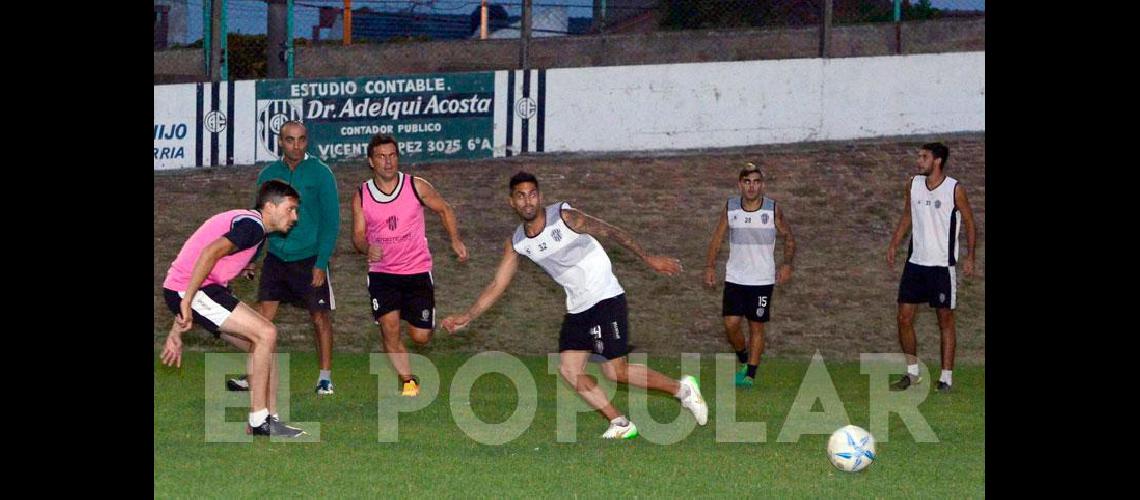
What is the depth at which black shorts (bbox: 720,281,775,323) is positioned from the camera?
41.0ft

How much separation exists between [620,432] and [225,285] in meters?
2.65

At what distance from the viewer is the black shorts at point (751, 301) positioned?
12508 millimetres

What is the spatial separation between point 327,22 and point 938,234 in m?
8.37

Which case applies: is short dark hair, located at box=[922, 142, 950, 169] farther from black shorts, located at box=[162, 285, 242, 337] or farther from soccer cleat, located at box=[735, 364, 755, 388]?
black shorts, located at box=[162, 285, 242, 337]

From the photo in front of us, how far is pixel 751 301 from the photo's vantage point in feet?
41.1

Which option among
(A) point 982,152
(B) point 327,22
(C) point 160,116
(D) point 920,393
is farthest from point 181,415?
(A) point 982,152

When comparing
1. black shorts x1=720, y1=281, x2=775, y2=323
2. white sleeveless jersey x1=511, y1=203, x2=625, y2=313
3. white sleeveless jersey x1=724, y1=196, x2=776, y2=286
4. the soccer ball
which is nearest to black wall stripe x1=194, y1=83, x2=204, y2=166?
white sleeveless jersey x1=724, y1=196, x2=776, y2=286

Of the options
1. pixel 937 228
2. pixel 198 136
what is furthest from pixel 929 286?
pixel 198 136

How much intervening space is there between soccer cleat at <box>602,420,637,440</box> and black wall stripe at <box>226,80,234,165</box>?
850 cm

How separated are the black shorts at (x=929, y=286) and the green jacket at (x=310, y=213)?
480 centimetres

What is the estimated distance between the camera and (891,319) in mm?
15422

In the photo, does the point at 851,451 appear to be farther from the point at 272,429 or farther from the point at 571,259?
the point at 272,429

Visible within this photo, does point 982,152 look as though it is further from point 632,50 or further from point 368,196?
point 368,196

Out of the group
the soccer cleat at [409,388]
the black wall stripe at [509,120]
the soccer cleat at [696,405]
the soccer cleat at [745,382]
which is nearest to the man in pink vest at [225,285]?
Result: the soccer cleat at [409,388]
